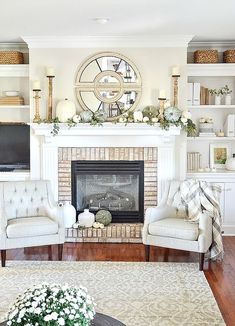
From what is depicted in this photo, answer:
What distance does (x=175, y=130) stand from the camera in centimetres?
570

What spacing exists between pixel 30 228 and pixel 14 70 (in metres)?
2.27

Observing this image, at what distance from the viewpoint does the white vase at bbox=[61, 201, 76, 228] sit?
577cm

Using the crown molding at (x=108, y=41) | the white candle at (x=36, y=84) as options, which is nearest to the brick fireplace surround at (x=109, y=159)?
the white candle at (x=36, y=84)

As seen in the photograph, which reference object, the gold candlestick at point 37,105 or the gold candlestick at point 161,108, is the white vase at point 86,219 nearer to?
the gold candlestick at point 37,105

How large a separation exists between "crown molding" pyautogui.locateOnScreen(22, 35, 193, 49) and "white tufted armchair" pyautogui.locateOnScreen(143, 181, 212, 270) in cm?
204

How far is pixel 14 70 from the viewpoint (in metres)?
6.11

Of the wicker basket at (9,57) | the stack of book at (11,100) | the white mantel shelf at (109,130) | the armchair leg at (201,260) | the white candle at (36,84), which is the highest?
the wicker basket at (9,57)

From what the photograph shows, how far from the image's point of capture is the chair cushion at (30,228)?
4898 millimetres

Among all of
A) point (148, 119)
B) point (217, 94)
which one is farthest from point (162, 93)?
point (217, 94)

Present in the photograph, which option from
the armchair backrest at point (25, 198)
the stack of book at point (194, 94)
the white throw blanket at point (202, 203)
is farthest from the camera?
the stack of book at point (194, 94)

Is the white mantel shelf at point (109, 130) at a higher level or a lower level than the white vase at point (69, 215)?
higher

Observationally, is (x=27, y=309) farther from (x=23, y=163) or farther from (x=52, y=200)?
(x=23, y=163)

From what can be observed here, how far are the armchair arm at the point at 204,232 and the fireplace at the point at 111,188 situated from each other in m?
1.30

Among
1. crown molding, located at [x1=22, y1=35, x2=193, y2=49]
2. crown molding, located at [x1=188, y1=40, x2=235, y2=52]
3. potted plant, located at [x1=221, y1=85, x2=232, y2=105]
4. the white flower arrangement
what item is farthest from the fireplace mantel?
the white flower arrangement
